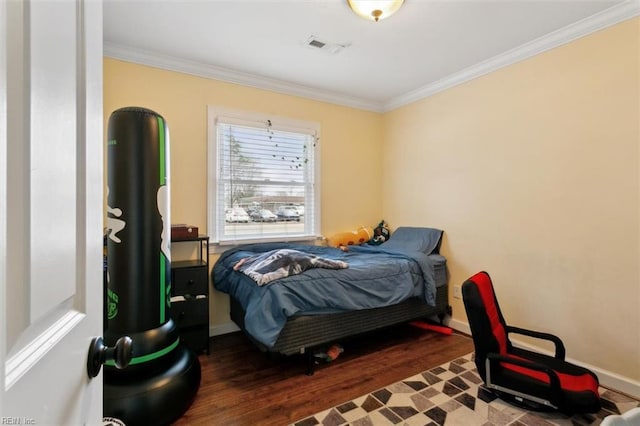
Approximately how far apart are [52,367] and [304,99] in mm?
3553

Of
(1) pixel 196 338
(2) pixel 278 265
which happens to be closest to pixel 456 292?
(2) pixel 278 265

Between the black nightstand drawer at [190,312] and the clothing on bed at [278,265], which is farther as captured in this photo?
the black nightstand drawer at [190,312]

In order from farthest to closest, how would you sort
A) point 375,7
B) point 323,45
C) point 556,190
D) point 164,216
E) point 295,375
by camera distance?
1. point 323,45
2. point 556,190
3. point 295,375
4. point 375,7
5. point 164,216

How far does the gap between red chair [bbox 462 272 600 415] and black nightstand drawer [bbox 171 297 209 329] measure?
2.02 meters

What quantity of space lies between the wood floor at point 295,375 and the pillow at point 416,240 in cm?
89

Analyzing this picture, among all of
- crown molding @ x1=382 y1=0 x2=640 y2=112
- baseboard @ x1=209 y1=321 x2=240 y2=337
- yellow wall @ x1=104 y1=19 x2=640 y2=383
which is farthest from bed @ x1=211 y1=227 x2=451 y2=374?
crown molding @ x1=382 y1=0 x2=640 y2=112

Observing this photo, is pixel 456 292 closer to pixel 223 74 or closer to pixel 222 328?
pixel 222 328

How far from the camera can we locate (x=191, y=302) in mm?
2576

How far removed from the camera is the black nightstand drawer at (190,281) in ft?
8.43

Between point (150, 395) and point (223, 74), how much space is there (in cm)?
279

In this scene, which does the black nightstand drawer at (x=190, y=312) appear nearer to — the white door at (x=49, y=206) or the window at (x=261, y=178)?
the window at (x=261, y=178)

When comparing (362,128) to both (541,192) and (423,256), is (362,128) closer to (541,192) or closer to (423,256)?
(423,256)

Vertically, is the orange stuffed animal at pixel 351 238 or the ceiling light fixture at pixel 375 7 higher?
the ceiling light fixture at pixel 375 7

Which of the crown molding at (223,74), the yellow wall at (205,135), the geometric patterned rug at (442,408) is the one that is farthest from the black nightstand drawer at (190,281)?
the crown molding at (223,74)
